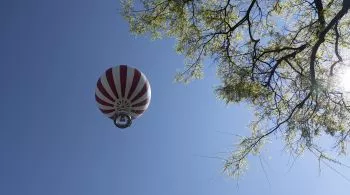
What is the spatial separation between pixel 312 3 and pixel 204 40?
105 inches

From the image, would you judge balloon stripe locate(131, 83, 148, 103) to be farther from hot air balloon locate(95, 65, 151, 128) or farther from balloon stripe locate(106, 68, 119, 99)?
balloon stripe locate(106, 68, 119, 99)

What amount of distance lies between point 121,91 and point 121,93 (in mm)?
48

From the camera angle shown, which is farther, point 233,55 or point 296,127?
point 233,55

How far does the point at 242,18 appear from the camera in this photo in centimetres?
1077

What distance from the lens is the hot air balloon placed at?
1185cm

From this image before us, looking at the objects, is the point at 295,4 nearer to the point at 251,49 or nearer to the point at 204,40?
the point at 251,49

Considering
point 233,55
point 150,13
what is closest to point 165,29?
point 150,13

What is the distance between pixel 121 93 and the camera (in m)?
11.9

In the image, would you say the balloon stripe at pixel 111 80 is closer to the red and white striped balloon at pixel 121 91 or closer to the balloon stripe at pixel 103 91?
the red and white striped balloon at pixel 121 91

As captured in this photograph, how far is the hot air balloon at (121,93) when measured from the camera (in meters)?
11.9

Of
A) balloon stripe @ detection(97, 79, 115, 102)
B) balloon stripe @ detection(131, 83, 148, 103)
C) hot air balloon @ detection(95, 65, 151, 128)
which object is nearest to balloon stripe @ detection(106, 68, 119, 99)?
hot air balloon @ detection(95, 65, 151, 128)

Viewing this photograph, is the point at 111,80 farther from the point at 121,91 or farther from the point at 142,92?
the point at 142,92

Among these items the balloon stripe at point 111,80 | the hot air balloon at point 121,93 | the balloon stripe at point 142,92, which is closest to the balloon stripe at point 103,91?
the hot air balloon at point 121,93

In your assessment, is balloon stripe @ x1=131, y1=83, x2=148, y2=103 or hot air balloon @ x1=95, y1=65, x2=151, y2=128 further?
balloon stripe @ x1=131, y1=83, x2=148, y2=103
